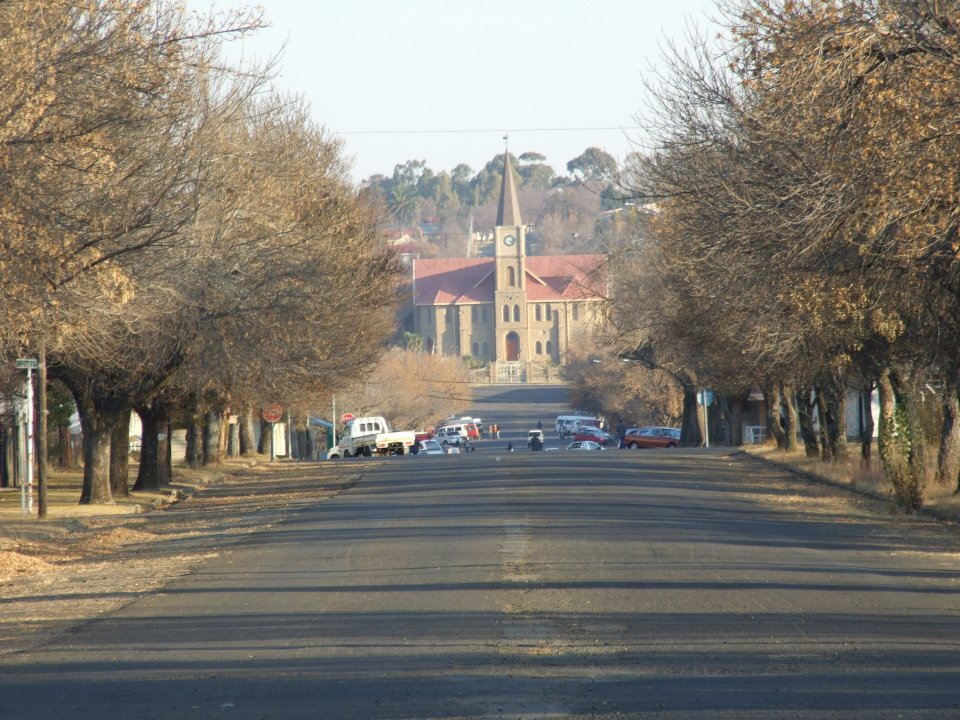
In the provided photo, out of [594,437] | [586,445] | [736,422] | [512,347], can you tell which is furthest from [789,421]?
[512,347]

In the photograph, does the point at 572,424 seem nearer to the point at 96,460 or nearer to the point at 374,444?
the point at 374,444

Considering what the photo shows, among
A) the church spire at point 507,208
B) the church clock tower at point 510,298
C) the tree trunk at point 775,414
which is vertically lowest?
the tree trunk at point 775,414

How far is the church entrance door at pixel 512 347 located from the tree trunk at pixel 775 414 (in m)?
108

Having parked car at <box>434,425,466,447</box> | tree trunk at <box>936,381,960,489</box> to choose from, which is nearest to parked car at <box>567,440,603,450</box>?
parked car at <box>434,425,466,447</box>

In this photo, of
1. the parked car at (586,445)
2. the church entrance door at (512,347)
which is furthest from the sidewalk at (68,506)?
the church entrance door at (512,347)

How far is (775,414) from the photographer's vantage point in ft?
147

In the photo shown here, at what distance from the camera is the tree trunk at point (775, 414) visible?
43.1 meters

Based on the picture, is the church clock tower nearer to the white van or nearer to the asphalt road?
the white van

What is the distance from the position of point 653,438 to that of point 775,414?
13664mm

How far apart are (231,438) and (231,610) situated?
43040 millimetres

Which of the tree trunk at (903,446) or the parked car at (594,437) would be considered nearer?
the tree trunk at (903,446)

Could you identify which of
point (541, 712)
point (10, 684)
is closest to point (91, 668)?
point (10, 684)

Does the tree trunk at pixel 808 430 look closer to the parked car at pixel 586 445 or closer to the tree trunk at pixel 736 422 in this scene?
the tree trunk at pixel 736 422

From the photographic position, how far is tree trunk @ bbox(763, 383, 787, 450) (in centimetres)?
4310
